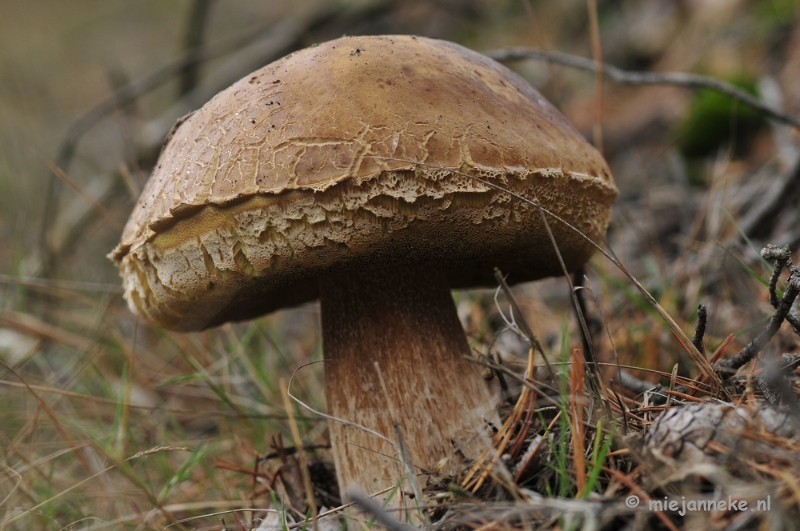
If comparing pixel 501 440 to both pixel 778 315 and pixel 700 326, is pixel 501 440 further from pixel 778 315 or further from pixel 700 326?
pixel 778 315

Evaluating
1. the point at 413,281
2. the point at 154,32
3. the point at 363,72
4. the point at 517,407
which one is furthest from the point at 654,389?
the point at 154,32

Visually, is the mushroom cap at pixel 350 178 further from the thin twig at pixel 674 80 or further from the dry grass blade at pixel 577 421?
the thin twig at pixel 674 80

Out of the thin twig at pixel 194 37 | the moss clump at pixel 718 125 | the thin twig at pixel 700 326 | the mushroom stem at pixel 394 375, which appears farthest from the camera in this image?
the thin twig at pixel 194 37

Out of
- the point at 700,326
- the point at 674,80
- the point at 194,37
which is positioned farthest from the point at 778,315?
the point at 194,37

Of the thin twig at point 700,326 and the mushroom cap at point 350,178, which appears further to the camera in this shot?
the thin twig at point 700,326

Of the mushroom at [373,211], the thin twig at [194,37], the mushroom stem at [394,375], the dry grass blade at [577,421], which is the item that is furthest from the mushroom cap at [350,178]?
the thin twig at [194,37]

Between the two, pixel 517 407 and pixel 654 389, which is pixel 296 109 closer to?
pixel 517 407

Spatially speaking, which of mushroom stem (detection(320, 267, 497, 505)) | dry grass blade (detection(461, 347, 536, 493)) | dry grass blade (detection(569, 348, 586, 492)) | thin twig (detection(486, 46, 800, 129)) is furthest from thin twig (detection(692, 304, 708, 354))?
thin twig (detection(486, 46, 800, 129))
